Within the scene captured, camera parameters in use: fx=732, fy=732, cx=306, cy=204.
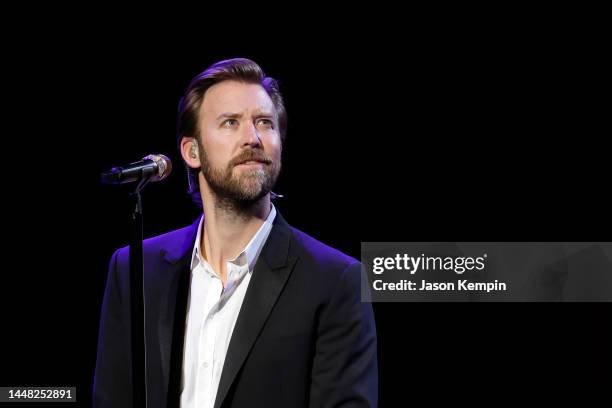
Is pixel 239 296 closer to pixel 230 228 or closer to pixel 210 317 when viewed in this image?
pixel 210 317

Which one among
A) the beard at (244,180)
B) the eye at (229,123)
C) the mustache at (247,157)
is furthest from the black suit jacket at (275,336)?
the eye at (229,123)

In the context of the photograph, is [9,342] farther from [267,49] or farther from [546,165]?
[546,165]

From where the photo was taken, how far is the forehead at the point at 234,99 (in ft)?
9.17

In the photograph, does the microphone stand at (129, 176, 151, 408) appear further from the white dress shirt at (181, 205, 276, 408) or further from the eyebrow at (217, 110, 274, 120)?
the eyebrow at (217, 110, 274, 120)

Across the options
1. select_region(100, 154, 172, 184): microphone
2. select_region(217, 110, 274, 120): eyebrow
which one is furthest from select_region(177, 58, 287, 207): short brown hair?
select_region(100, 154, 172, 184): microphone

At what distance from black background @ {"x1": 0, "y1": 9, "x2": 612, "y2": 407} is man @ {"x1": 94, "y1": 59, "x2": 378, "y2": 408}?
0.70 m

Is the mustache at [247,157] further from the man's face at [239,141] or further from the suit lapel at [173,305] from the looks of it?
the suit lapel at [173,305]

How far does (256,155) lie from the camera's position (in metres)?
2.73

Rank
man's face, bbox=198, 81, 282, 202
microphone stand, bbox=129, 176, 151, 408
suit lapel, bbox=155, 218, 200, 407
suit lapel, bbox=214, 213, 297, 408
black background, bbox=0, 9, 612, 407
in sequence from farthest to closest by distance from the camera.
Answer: black background, bbox=0, 9, 612, 407
man's face, bbox=198, 81, 282, 202
suit lapel, bbox=155, 218, 200, 407
suit lapel, bbox=214, 213, 297, 408
microphone stand, bbox=129, 176, 151, 408

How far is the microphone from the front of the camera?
83.7 inches

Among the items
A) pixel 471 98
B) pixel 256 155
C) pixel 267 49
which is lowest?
pixel 256 155

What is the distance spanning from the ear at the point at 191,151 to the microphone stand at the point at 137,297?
2.17 ft

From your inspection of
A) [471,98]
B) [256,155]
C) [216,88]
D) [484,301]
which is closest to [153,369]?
[256,155]

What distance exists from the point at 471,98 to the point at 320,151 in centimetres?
77
